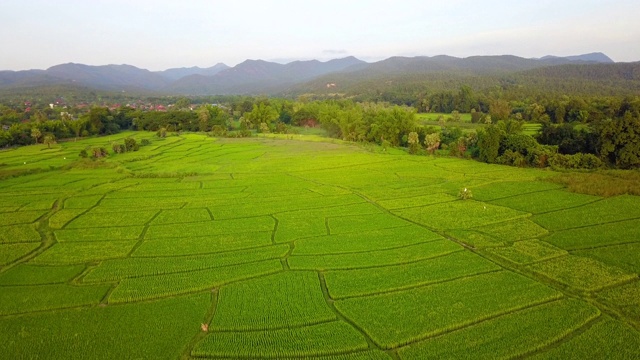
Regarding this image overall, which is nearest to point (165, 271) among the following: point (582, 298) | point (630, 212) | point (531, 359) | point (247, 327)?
point (247, 327)

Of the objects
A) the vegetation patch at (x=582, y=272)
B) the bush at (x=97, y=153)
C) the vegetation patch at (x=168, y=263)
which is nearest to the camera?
the vegetation patch at (x=582, y=272)

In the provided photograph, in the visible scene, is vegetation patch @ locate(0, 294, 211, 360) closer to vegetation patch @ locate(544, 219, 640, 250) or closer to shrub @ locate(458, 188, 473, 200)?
vegetation patch @ locate(544, 219, 640, 250)

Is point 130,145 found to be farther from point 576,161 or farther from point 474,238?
point 576,161

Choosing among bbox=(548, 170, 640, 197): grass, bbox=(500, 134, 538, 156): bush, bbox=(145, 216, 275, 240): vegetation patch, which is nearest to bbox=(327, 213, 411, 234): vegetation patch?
bbox=(145, 216, 275, 240): vegetation patch

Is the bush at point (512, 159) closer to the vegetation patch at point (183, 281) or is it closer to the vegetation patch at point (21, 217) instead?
the vegetation patch at point (183, 281)

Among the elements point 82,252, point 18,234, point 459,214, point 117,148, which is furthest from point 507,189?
point 117,148

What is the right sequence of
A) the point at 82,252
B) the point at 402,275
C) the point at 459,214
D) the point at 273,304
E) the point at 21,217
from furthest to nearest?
the point at 21,217 < the point at 459,214 < the point at 82,252 < the point at 402,275 < the point at 273,304

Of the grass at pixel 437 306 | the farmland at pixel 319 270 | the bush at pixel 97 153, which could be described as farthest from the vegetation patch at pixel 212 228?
the bush at pixel 97 153

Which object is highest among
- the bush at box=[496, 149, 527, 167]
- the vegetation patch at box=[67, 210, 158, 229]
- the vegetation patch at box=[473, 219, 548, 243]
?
the bush at box=[496, 149, 527, 167]
